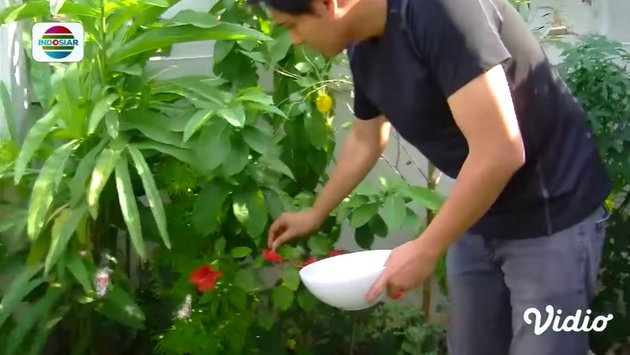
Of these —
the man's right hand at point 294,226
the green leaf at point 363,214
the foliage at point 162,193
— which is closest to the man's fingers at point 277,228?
the man's right hand at point 294,226

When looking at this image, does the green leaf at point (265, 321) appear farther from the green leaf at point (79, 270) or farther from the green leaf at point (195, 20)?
the green leaf at point (195, 20)

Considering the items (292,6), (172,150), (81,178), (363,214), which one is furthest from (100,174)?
(292,6)

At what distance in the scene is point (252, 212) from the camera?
6.70 ft

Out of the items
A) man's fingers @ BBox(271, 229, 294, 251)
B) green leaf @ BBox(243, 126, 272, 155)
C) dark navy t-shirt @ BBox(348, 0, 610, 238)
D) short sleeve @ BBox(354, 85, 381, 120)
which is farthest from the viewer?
green leaf @ BBox(243, 126, 272, 155)

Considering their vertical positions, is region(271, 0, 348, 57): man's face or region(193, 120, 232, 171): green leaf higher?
region(271, 0, 348, 57): man's face

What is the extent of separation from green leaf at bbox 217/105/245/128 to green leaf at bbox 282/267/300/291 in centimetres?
38

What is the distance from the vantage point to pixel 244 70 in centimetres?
225

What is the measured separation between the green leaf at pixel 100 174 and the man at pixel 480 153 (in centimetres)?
44

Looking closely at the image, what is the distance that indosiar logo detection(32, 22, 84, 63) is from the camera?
2108 mm

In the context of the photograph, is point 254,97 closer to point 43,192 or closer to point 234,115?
point 234,115

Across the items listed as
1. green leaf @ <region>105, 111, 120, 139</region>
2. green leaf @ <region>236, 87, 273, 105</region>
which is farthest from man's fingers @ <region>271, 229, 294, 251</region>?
green leaf @ <region>105, 111, 120, 139</region>

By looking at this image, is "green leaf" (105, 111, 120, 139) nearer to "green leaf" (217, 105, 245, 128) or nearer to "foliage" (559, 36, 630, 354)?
"green leaf" (217, 105, 245, 128)

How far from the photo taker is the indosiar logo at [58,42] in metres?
2.11

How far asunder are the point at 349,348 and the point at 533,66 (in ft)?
4.24
